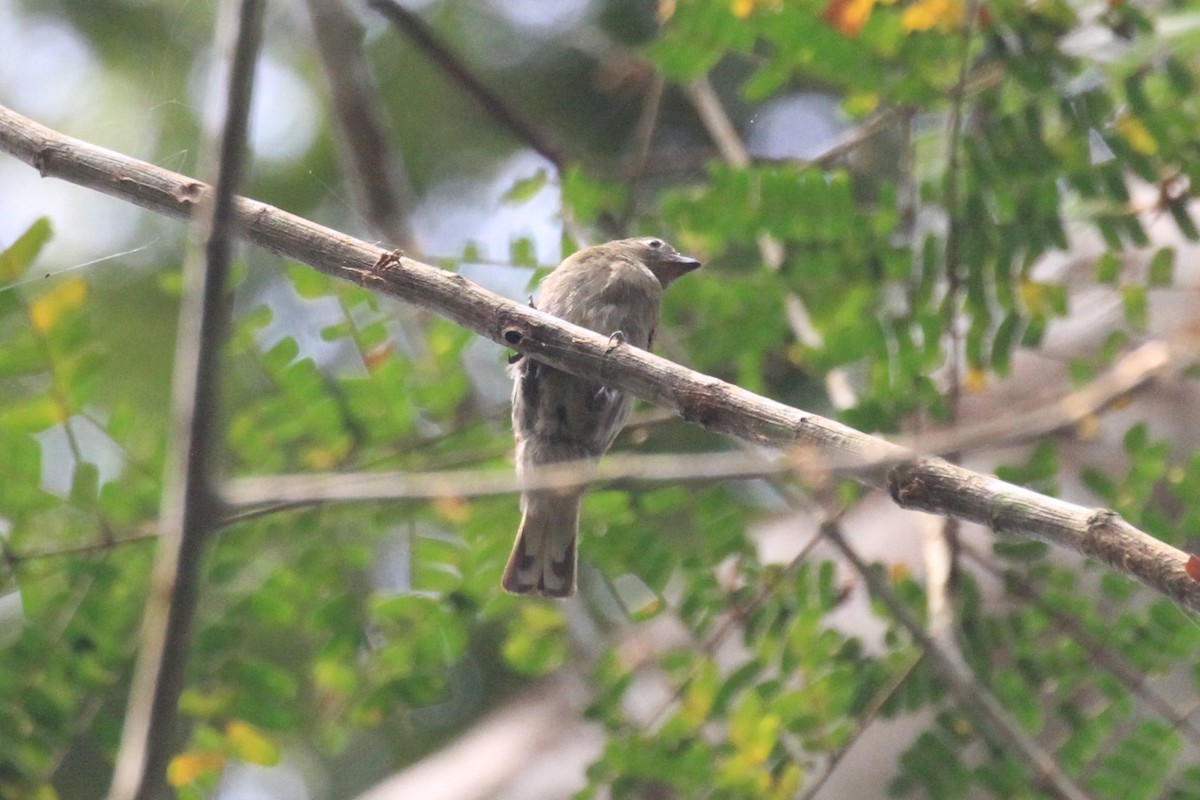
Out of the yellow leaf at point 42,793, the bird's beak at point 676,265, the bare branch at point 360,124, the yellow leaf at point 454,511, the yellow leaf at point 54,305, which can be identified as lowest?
the yellow leaf at point 42,793

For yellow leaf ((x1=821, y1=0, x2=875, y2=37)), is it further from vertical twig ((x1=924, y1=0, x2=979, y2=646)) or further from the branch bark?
the branch bark

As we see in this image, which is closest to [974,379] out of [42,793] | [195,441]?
[42,793]

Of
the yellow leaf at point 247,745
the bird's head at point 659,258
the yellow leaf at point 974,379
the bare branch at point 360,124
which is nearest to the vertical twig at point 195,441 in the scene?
the bird's head at point 659,258

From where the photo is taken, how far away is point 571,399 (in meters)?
3.93

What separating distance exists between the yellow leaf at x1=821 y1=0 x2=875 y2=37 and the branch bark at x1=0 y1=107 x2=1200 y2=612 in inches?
79.3

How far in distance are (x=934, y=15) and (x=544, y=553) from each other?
2214 millimetres

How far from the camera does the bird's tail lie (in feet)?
12.4

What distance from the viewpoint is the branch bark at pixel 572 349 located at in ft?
7.28

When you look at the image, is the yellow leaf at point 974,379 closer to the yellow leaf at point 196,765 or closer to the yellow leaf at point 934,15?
the yellow leaf at point 934,15

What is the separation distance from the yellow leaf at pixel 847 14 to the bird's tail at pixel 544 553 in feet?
5.93

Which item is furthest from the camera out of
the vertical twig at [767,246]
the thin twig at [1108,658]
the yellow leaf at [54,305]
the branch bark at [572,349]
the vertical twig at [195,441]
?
the vertical twig at [767,246]

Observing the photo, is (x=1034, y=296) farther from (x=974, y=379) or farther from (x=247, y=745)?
(x=247, y=745)

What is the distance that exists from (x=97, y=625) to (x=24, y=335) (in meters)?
0.94

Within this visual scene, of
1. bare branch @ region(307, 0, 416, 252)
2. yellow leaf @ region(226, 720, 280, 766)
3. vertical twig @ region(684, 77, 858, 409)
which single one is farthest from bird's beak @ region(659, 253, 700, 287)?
yellow leaf @ region(226, 720, 280, 766)
